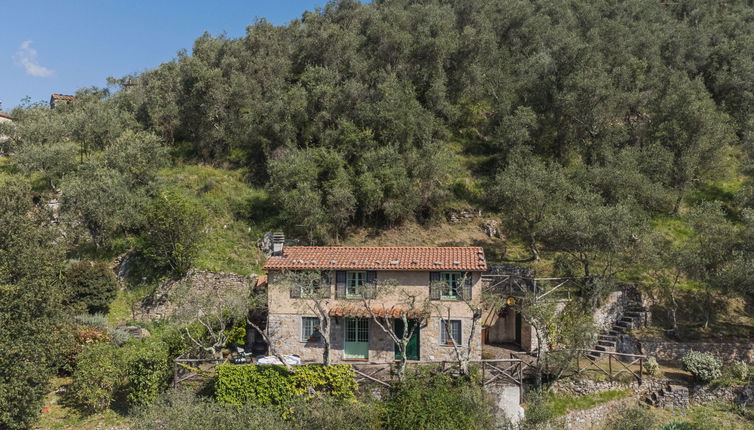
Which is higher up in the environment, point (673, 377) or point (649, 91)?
point (649, 91)

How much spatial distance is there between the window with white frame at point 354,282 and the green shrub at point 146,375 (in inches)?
350

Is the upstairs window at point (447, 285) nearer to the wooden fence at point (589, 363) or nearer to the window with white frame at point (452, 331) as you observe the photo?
the window with white frame at point (452, 331)

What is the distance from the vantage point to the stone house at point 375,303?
72.9 ft

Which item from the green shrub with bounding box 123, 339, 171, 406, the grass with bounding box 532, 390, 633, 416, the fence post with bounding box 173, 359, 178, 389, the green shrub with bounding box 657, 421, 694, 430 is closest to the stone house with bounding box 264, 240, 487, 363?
the grass with bounding box 532, 390, 633, 416

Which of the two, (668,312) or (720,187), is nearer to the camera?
(668,312)

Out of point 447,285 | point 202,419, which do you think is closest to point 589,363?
point 447,285

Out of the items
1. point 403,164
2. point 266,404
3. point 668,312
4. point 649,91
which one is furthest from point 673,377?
point 649,91

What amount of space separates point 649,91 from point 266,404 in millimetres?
43071

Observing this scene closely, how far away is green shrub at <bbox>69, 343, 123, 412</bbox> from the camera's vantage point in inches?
790

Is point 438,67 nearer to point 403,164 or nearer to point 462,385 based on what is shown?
point 403,164

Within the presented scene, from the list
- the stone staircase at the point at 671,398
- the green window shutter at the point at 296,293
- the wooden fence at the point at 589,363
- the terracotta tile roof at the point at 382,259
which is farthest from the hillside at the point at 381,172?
the stone staircase at the point at 671,398

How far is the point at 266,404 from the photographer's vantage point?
19250mm

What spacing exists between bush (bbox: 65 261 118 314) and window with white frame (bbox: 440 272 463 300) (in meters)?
19.4

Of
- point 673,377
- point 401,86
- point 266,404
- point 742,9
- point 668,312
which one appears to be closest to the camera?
point 266,404
